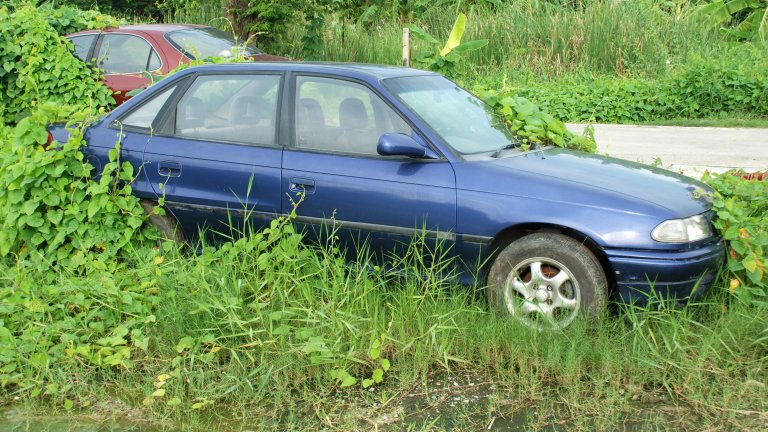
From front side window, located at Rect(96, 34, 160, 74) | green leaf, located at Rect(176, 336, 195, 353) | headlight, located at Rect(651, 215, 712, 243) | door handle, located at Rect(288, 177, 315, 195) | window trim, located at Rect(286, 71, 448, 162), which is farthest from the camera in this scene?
front side window, located at Rect(96, 34, 160, 74)

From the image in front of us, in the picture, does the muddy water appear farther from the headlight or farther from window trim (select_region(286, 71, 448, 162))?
window trim (select_region(286, 71, 448, 162))

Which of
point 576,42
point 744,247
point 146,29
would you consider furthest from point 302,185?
point 576,42

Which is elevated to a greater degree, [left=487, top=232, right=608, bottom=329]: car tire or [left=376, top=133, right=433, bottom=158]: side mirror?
[left=376, top=133, right=433, bottom=158]: side mirror

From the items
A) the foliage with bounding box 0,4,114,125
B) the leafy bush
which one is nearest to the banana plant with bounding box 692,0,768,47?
the leafy bush

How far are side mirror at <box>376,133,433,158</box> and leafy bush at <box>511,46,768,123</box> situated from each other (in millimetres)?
9423

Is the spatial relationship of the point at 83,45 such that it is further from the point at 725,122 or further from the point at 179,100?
the point at 725,122

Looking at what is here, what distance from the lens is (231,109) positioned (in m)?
5.66

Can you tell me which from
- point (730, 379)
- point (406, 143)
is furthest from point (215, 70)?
point (730, 379)

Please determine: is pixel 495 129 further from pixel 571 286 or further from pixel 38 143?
pixel 38 143

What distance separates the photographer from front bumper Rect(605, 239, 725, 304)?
175 inches

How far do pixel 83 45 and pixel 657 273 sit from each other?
9.12m

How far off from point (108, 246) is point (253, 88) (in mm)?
1412

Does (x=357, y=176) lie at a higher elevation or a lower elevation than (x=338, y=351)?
higher

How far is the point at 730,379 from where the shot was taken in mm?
4051
